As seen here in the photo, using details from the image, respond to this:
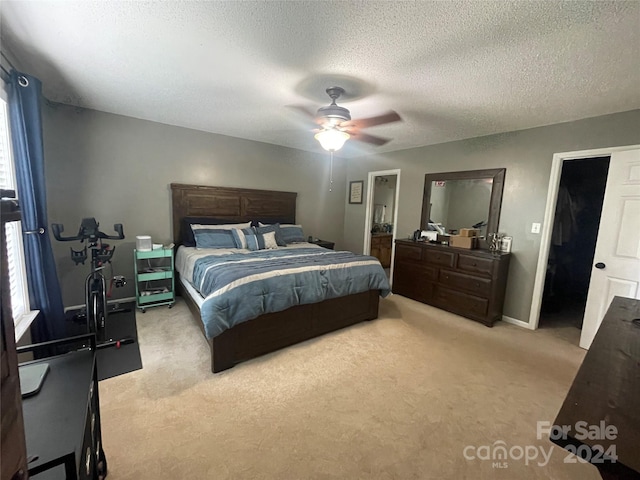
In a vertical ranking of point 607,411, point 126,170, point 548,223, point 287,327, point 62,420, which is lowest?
point 287,327

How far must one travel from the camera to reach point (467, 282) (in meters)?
3.56

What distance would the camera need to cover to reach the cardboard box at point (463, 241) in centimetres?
367

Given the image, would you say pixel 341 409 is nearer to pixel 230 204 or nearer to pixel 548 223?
pixel 548 223

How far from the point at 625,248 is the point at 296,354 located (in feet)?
10.9

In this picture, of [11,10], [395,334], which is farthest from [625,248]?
[11,10]

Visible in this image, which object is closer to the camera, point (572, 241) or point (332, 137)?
point (332, 137)

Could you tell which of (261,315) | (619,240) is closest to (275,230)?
(261,315)

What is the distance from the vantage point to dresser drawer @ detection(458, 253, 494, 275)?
3.36 metres

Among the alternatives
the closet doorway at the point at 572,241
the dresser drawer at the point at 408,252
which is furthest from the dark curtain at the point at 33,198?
the closet doorway at the point at 572,241

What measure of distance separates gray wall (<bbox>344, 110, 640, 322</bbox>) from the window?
4621mm

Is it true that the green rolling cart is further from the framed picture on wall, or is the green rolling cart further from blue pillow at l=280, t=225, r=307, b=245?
the framed picture on wall

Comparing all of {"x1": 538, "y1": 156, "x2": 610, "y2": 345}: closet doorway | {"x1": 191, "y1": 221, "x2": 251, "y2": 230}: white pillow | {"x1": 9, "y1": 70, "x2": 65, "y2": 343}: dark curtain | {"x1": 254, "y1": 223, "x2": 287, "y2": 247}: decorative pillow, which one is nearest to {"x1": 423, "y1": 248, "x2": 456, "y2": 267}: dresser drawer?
{"x1": 538, "y1": 156, "x2": 610, "y2": 345}: closet doorway

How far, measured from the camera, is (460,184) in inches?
160

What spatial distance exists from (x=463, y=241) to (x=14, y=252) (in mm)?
4574
